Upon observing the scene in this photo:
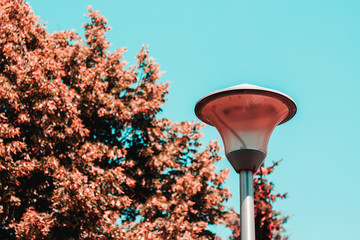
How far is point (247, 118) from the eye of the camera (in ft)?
13.3

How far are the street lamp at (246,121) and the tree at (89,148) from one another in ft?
25.9

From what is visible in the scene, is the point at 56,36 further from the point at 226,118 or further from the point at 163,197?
the point at 226,118

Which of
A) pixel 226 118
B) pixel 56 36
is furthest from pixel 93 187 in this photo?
pixel 226 118

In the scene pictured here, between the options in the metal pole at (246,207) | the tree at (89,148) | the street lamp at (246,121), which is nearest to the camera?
the metal pole at (246,207)

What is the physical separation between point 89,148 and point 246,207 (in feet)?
31.2

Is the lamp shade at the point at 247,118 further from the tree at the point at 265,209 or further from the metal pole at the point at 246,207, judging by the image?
the tree at the point at 265,209

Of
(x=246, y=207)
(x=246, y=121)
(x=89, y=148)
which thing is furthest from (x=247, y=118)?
(x=89, y=148)

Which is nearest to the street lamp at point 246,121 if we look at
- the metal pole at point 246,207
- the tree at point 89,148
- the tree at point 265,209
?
the metal pole at point 246,207

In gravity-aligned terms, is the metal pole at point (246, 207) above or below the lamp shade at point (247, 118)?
below

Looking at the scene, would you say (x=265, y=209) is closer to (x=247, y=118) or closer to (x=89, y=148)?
(x=89, y=148)

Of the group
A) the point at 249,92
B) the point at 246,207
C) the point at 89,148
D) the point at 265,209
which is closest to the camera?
the point at 246,207

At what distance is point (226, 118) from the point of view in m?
4.12

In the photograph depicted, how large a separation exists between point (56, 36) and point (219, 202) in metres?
8.23

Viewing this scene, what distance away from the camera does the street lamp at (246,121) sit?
397 centimetres
